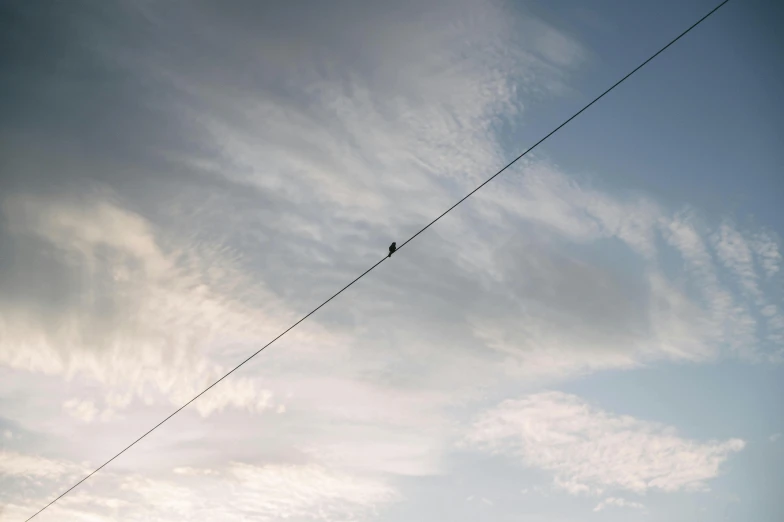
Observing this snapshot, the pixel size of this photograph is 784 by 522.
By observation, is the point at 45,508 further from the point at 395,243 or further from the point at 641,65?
the point at 641,65

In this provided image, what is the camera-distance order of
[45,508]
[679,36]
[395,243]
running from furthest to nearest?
1. [45,508]
2. [395,243]
3. [679,36]

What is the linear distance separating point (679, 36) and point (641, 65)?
2.93 feet

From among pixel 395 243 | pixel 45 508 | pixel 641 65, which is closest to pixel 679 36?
pixel 641 65

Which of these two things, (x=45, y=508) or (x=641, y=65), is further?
(x=45, y=508)

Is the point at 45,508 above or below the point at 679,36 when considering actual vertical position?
below

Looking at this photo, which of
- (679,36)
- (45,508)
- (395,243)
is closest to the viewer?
(679,36)

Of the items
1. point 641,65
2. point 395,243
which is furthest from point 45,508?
point 641,65

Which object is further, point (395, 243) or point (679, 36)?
point (395, 243)

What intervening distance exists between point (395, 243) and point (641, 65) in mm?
7717

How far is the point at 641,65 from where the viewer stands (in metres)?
11.5

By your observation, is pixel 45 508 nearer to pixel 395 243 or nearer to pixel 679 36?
pixel 395 243

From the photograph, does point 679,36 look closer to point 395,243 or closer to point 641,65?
point 641,65

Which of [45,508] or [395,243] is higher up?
[395,243]

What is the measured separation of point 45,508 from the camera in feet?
65.3
